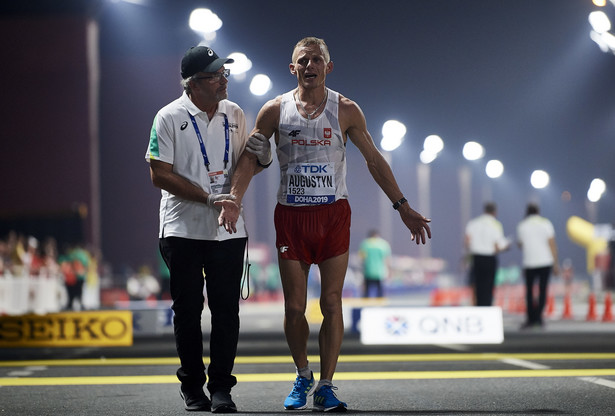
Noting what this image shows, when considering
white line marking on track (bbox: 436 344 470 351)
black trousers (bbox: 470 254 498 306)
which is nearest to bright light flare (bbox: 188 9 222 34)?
black trousers (bbox: 470 254 498 306)

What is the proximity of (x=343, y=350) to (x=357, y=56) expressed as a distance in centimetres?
1539

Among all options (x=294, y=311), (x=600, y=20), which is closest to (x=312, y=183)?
(x=294, y=311)

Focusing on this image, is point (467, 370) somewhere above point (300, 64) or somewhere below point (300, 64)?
below

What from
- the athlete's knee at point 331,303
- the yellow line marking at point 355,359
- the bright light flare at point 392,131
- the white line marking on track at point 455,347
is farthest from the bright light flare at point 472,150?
the athlete's knee at point 331,303

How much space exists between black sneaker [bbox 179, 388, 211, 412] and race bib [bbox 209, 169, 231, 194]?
120cm

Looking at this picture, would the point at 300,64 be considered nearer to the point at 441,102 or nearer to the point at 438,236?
the point at 441,102

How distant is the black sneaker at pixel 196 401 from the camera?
6.45 m

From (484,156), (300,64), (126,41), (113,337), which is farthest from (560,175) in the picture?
(300,64)

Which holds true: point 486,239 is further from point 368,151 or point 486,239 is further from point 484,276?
point 368,151

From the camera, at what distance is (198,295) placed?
6660mm

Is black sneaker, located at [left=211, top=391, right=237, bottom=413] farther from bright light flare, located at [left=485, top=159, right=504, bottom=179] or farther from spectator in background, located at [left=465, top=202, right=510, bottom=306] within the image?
bright light flare, located at [left=485, top=159, right=504, bottom=179]

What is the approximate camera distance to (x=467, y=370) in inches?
365

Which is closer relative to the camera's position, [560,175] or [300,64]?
[300,64]

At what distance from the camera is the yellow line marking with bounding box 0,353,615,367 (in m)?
10.6
